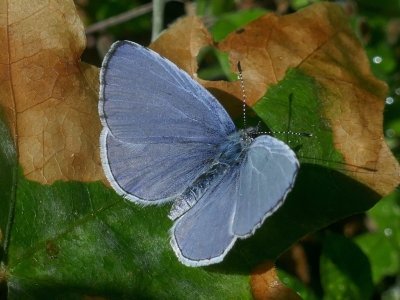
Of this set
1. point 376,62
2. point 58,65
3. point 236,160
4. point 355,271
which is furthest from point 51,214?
point 376,62

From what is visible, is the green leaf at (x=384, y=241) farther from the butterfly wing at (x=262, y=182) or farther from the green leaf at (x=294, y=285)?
the butterfly wing at (x=262, y=182)

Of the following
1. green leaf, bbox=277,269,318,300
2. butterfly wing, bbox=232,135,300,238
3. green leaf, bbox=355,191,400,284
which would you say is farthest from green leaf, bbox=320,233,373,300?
butterfly wing, bbox=232,135,300,238

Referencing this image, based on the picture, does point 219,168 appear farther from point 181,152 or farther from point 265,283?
point 265,283

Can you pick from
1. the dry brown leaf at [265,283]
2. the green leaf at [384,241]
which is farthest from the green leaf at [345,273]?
the dry brown leaf at [265,283]

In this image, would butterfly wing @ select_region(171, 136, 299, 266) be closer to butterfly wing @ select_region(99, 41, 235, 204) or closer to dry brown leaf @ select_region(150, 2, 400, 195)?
butterfly wing @ select_region(99, 41, 235, 204)

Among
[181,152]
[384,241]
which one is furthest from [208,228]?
[384,241]

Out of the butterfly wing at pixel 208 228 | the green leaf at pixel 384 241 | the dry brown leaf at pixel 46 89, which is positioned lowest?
the green leaf at pixel 384 241
